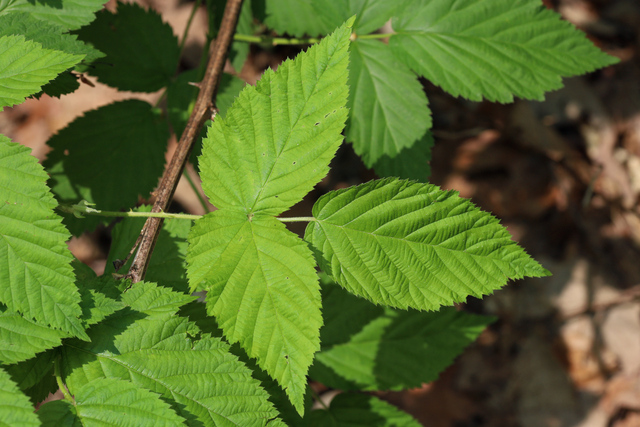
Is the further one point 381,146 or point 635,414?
point 635,414

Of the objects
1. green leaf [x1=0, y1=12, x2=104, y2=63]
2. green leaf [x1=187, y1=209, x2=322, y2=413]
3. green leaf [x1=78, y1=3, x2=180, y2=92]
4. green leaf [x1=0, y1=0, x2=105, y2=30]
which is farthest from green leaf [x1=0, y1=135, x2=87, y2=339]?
green leaf [x1=78, y1=3, x2=180, y2=92]

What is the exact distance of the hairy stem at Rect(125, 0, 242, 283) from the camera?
1257 millimetres

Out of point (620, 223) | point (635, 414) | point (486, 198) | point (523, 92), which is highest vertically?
point (523, 92)

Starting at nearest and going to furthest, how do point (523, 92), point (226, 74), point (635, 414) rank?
point (523, 92) < point (226, 74) < point (635, 414)

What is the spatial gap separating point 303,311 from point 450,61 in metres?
1.11

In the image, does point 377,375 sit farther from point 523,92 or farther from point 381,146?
point 523,92

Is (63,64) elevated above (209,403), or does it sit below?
above

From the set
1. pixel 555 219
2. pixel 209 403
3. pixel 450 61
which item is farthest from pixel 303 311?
pixel 555 219

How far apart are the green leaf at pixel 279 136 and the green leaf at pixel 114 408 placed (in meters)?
0.48

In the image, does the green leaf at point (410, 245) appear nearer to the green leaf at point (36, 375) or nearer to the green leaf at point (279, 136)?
the green leaf at point (279, 136)

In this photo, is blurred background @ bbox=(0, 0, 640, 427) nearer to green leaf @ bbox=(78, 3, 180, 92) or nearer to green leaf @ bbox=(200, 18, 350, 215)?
green leaf @ bbox=(78, 3, 180, 92)

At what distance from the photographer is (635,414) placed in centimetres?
329

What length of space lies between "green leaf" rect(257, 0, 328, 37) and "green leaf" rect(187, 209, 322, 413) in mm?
1126

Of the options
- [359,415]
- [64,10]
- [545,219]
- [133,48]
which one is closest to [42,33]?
[64,10]
